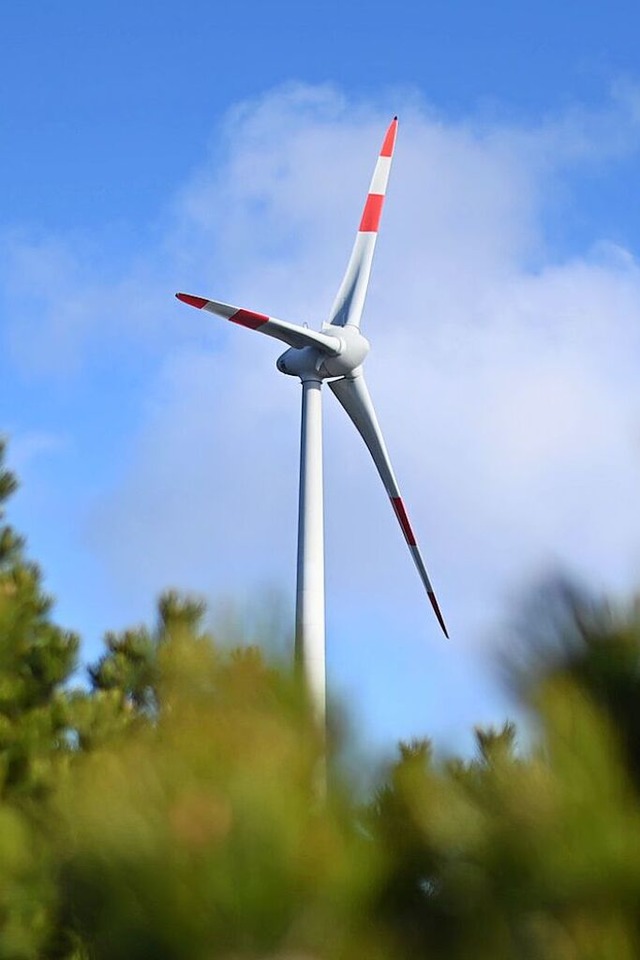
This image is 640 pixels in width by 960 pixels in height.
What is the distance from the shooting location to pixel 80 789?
1.99m

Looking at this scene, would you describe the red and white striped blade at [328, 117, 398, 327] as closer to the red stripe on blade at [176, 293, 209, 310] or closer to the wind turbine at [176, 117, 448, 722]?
the wind turbine at [176, 117, 448, 722]

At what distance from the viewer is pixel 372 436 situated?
14875mm

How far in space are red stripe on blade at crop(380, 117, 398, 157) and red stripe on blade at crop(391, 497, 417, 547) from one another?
211 inches

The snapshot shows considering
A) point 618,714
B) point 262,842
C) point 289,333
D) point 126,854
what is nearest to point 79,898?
point 126,854

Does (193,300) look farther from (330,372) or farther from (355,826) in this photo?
(355,826)

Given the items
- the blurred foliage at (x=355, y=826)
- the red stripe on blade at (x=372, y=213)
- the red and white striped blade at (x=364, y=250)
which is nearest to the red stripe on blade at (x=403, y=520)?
the red and white striped blade at (x=364, y=250)

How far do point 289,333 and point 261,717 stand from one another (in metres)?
12.7

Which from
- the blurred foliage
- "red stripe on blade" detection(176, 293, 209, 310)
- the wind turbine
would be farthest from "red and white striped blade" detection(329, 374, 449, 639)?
the blurred foliage

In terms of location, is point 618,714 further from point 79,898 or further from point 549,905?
point 79,898

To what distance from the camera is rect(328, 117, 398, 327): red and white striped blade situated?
623 inches

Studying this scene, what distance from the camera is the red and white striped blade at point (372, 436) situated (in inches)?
580

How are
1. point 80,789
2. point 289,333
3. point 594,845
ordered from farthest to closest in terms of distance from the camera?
point 289,333 → point 80,789 → point 594,845

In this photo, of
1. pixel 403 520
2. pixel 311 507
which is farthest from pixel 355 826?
pixel 403 520

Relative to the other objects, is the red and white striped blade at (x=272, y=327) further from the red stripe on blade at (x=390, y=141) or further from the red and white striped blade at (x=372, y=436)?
the red stripe on blade at (x=390, y=141)
